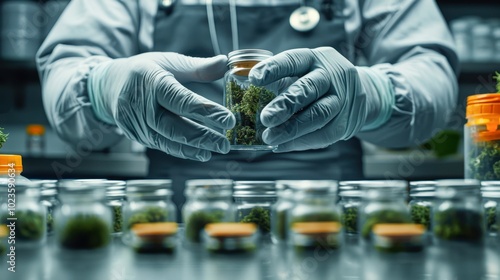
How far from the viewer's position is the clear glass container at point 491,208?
0.86 metres

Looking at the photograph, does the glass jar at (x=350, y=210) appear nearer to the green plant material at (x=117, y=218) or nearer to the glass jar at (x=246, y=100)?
the glass jar at (x=246, y=100)

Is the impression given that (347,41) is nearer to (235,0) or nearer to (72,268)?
(235,0)

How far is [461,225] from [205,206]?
37 centimetres

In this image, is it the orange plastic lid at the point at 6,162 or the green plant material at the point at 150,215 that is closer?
the green plant material at the point at 150,215

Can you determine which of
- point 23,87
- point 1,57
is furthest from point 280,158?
point 23,87

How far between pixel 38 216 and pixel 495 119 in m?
0.78

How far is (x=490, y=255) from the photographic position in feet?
2.27

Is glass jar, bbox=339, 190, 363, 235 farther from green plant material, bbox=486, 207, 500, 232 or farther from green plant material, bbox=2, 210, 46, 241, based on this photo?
green plant material, bbox=2, 210, 46, 241

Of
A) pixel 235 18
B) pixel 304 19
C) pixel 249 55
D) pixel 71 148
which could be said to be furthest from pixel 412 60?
pixel 71 148

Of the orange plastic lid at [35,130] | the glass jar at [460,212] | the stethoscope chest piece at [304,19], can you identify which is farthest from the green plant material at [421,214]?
the orange plastic lid at [35,130]

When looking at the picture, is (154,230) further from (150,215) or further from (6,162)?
(6,162)

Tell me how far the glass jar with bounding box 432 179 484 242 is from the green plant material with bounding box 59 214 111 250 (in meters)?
0.48

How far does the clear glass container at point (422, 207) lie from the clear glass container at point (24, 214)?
596 mm

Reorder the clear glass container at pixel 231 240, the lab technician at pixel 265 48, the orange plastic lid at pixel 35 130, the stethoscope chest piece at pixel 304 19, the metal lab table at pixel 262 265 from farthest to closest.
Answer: the orange plastic lid at pixel 35 130 < the stethoscope chest piece at pixel 304 19 < the lab technician at pixel 265 48 < the clear glass container at pixel 231 240 < the metal lab table at pixel 262 265
